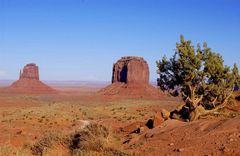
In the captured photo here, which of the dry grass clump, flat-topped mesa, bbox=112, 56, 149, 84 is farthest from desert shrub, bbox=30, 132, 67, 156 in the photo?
flat-topped mesa, bbox=112, 56, 149, 84

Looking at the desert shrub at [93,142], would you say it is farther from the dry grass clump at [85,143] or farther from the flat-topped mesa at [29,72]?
the flat-topped mesa at [29,72]

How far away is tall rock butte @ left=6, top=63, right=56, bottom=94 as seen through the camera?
122 m

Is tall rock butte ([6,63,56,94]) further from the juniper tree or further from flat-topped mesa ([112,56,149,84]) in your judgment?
the juniper tree

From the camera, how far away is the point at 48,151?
12719 mm

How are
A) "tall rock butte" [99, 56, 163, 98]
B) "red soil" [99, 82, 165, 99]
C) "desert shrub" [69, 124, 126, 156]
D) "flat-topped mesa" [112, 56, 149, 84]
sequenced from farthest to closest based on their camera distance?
"flat-topped mesa" [112, 56, 149, 84] → "tall rock butte" [99, 56, 163, 98] → "red soil" [99, 82, 165, 99] → "desert shrub" [69, 124, 126, 156]

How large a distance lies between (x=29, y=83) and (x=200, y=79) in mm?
115083

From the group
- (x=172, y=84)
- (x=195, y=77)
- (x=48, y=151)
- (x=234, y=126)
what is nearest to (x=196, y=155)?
(x=234, y=126)

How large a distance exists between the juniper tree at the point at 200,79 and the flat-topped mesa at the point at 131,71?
86587 millimetres

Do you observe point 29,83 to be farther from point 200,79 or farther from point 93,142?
point 93,142

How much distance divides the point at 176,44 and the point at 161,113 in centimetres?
477

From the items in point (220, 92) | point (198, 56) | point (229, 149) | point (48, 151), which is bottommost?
point (48, 151)

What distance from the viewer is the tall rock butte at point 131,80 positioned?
4050 inches

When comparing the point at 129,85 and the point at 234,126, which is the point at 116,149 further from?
the point at 129,85

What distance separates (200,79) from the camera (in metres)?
20.6
